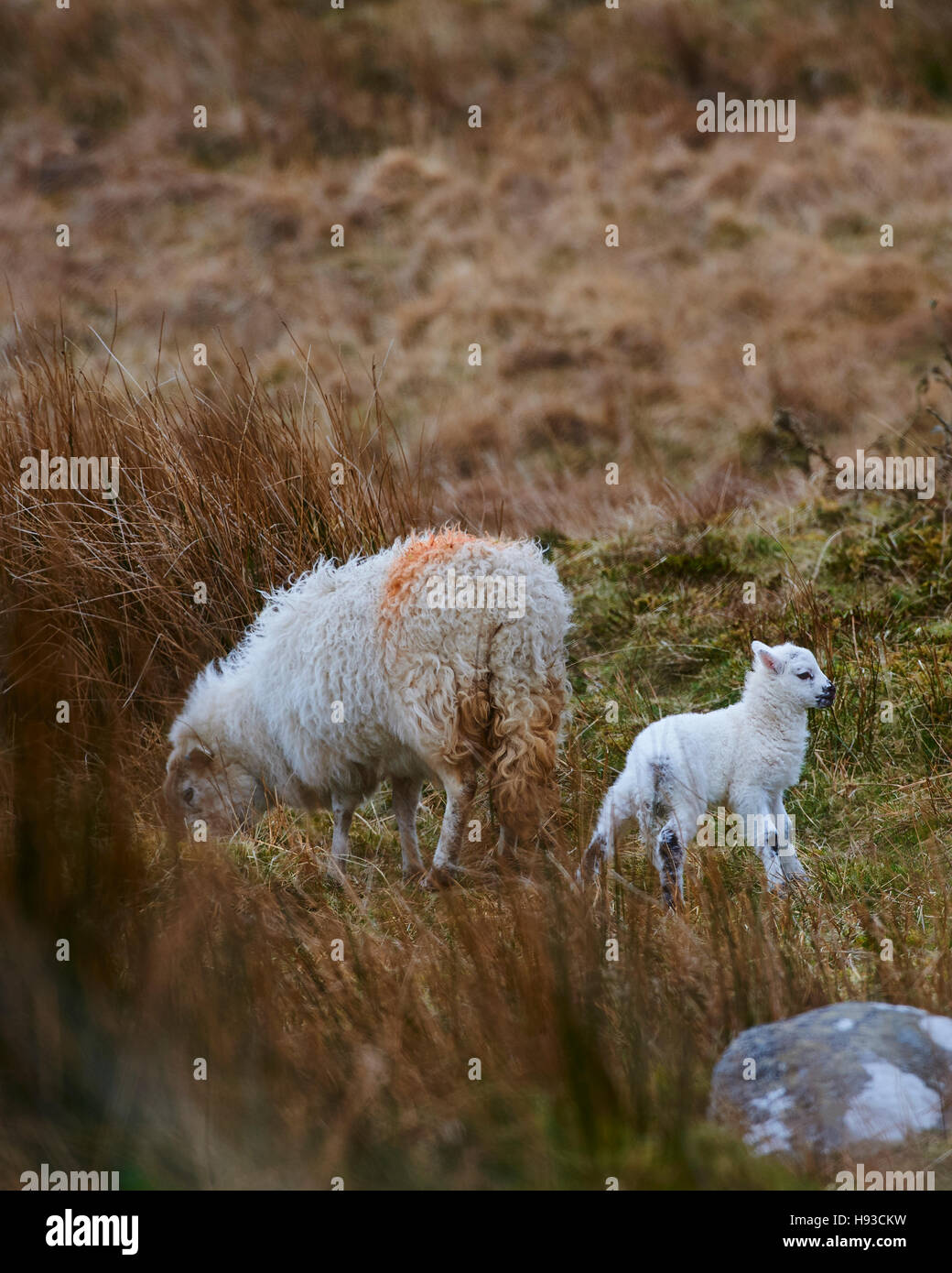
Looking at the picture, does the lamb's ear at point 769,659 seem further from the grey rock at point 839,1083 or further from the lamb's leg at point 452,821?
the grey rock at point 839,1083

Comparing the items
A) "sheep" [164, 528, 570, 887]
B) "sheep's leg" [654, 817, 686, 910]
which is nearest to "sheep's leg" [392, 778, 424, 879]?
"sheep" [164, 528, 570, 887]

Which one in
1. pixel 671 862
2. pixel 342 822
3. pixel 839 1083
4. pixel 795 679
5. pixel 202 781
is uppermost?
pixel 795 679

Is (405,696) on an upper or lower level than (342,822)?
upper

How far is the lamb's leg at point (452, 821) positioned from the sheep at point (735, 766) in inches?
21.4

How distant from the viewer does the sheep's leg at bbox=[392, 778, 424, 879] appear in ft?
18.7

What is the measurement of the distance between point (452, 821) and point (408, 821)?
590 mm

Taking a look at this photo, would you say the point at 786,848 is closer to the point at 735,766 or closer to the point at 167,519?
the point at 735,766

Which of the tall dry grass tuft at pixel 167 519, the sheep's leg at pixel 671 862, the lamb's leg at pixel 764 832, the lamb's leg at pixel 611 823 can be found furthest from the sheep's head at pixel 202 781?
the lamb's leg at pixel 764 832

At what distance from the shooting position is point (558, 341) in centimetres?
1919

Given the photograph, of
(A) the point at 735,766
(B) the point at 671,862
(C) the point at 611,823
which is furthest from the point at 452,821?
(A) the point at 735,766

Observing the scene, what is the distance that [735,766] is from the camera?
16.5 ft

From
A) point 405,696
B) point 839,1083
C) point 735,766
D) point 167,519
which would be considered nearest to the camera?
point 839,1083

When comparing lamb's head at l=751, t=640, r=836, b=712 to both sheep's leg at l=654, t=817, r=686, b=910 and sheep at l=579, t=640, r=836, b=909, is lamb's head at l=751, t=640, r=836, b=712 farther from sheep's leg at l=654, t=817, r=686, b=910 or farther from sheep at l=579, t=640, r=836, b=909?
sheep's leg at l=654, t=817, r=686, b=910

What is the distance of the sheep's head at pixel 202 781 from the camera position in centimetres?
572
